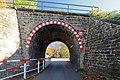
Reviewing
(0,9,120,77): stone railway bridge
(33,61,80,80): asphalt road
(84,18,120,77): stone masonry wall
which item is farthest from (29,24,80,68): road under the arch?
(84,18,120,77): stone masonry wall

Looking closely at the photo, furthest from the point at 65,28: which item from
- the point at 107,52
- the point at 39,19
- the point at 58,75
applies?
the point at 107,52

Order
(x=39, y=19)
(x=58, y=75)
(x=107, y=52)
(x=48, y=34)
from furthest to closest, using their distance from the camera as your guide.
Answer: (x=48, y=34) → (x=39, y=19) → (x=58, y=75) → (x=107, y=52)

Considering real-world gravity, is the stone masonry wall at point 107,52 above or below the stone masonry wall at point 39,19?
below

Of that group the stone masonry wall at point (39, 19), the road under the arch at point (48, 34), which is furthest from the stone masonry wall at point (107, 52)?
the road under the arch at point (48, 34)

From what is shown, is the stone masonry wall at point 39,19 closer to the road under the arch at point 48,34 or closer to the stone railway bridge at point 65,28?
the stone railway bridge at point 65,28

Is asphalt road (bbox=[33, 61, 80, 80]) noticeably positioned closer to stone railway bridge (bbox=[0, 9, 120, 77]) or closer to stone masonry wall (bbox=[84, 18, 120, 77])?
stone railway bridge (bbox=[0, 9, 120, 77])

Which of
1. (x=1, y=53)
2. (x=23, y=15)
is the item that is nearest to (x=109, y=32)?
(x=1, y=53)

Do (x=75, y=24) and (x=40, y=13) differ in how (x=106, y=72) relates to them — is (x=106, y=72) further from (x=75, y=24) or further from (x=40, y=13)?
(x=40, y=13)

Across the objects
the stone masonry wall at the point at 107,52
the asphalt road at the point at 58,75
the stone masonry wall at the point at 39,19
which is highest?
the stone masonry wall at the point at 39,19

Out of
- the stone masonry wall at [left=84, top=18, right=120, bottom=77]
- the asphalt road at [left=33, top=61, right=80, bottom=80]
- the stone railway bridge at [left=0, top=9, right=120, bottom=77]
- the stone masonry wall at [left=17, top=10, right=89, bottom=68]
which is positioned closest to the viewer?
the stone masonry wall at [left=84, top=18, right=120, bottom=77]

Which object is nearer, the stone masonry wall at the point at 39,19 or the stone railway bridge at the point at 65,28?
the stone railway bridge at the point at 65,28

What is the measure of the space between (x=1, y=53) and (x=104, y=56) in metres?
5.57

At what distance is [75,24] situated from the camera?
12.4 metres

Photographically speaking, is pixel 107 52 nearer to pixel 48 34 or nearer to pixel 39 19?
pixel 39 19
